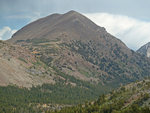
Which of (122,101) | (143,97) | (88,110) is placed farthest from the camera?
→ (88,110)

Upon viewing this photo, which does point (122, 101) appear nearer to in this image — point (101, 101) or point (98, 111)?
point (98, 111)

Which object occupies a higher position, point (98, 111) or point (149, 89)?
point (149, 89)

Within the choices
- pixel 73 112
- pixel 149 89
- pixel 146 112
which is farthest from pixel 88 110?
pixel 146 112

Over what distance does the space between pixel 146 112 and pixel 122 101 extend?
31326mm

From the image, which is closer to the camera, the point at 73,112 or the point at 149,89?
the point at 149,89

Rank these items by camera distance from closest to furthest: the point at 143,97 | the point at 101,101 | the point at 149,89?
the point at 143,97
the point at 149,89
the point at 101,101

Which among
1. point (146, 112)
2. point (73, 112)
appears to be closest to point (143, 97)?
point (146, 112)

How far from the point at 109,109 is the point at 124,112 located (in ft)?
61.9

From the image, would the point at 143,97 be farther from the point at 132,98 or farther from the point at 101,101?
the point at 101,101

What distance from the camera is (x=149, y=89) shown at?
12594 centimetres

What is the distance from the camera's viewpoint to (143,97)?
355 ft

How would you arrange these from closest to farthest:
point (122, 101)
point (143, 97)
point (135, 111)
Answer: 1. point (135, 111)
2. point (143, 97)
3. point (122, 101)

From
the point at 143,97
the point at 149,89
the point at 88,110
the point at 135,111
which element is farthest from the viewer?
the point at 88,110

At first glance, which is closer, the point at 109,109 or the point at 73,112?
the point at 109,109
